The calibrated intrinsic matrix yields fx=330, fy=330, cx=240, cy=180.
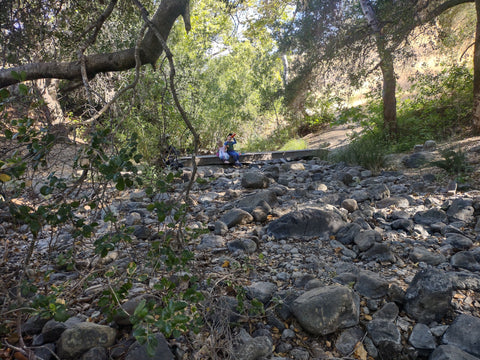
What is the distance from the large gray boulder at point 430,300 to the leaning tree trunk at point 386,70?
16.7ft

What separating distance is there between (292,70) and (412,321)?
6955 mm

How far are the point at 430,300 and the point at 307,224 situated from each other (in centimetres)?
142

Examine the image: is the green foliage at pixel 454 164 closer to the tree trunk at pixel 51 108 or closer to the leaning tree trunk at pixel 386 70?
the leaning tree trunk at pixel 386 70

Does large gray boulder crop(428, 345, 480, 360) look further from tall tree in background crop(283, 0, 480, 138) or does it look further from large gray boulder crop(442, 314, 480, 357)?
tall tree in background crop(283, 0, 480, 138)

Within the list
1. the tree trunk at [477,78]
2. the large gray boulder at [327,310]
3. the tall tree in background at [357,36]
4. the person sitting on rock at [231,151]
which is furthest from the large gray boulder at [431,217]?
the person sitting on rock at [231,151]

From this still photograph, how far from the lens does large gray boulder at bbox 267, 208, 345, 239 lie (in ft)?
11.0

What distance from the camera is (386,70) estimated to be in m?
6.57

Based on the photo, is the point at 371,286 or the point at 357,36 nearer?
the point at 371,286

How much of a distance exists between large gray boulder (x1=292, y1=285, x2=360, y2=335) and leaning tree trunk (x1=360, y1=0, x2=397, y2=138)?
543 cm

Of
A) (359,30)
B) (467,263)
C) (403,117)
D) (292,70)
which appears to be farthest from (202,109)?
(467,263)

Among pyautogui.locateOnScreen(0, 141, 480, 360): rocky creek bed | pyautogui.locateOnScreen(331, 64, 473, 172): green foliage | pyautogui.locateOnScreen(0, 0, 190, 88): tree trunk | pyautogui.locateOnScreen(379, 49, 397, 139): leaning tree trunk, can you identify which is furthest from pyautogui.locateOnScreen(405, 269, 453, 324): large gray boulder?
pyautogui.locateOnScreen(379, 49, 397, 139): leaning tree trunk

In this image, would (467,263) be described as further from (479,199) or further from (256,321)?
(256,321)

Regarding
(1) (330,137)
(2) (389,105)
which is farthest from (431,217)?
(1) (330,137)

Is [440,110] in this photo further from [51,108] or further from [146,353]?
[146,353]
